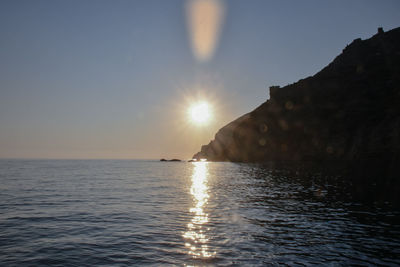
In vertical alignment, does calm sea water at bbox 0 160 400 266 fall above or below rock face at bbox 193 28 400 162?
below

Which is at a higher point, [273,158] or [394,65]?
[394,65]

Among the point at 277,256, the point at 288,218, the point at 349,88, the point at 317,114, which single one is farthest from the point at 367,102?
the point at 277,256

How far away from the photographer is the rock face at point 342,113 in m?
125

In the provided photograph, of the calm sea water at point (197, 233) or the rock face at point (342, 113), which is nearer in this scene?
the calm sea water at point (197, 233)

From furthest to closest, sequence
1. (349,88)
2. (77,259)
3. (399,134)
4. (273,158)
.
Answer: (273,158), (349,88), (399,134), (77,259)

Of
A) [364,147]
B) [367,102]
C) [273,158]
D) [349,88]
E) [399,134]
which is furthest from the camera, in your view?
[273,158]

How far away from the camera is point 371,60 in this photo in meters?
→ 168

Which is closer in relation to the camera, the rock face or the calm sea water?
the calm sea water

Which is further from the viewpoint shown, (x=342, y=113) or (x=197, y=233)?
(x=342, y=113)

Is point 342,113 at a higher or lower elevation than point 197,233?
higher

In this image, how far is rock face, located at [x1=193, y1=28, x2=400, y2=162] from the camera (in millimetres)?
125125

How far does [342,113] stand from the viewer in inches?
5714

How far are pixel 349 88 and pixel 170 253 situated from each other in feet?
553

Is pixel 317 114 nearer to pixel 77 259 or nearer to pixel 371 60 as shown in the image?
pixel 371 60
